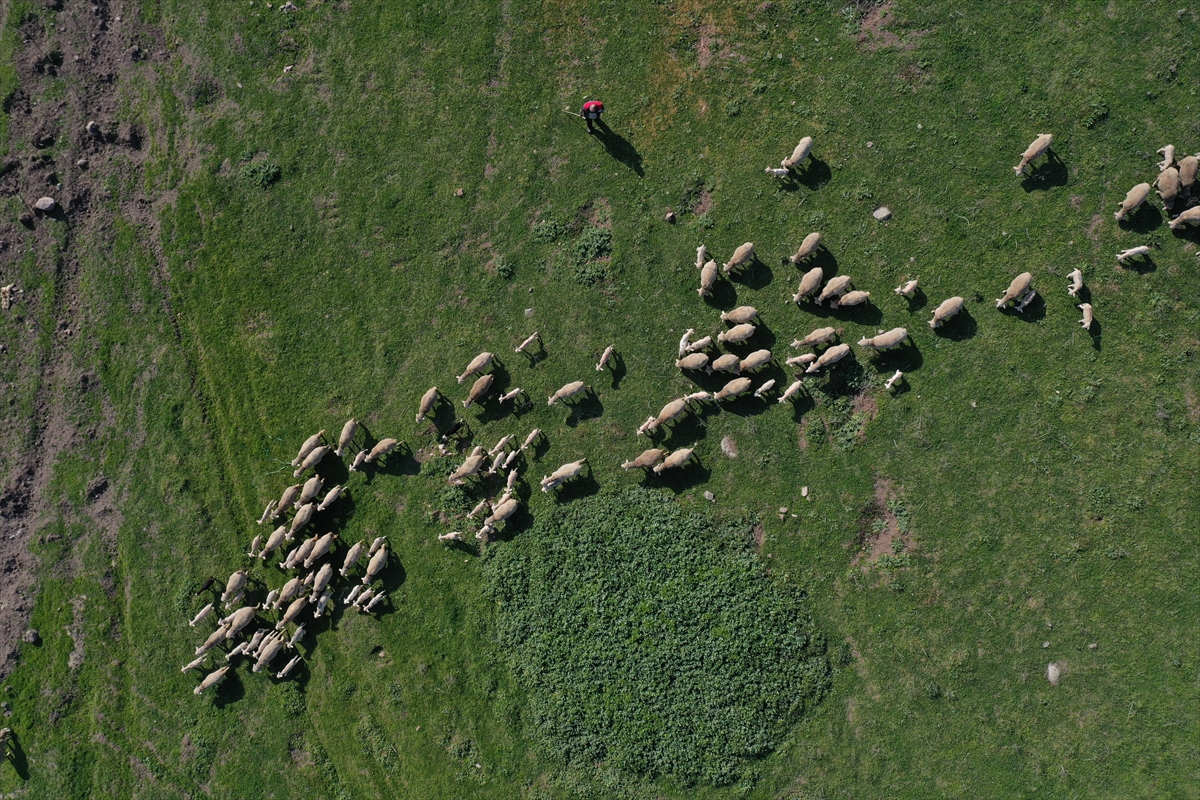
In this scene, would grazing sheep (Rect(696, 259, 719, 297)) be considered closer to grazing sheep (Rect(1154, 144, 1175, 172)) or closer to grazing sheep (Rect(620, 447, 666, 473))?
grazing sheep (Rect(620, 447, 666, 473))

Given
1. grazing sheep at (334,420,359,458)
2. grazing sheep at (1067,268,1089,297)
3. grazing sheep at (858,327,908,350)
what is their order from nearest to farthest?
grazing sheep at (1067,268,1089,297) < grazing sheep at (858,327,908,350) < grazing sheep at (334,420,359,458)

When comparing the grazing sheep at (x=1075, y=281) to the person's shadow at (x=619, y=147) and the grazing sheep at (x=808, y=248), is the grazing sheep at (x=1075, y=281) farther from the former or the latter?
the person's shadow at (x=619, y=147)

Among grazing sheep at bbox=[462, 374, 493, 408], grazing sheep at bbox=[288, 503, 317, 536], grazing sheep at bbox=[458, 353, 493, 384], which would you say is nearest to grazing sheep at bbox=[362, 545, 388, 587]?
grazing sheep at bbox=[288, 503, 317, 536]

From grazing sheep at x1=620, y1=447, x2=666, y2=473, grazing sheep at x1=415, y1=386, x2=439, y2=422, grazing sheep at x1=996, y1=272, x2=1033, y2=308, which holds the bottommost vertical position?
grazing sheep at x1=620, y1=447, x2=666, y2=473

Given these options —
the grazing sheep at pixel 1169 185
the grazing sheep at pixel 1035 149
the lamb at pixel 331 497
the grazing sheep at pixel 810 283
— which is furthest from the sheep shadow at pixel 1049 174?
the lamb at pixel 331 497

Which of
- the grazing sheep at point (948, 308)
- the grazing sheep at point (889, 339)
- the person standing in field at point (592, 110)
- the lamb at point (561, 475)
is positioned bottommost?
the lamb at point (561, 475)

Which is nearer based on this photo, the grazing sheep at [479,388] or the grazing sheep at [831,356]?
the grazing sheep at [831,356]

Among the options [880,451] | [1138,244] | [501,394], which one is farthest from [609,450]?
[1138,244]
